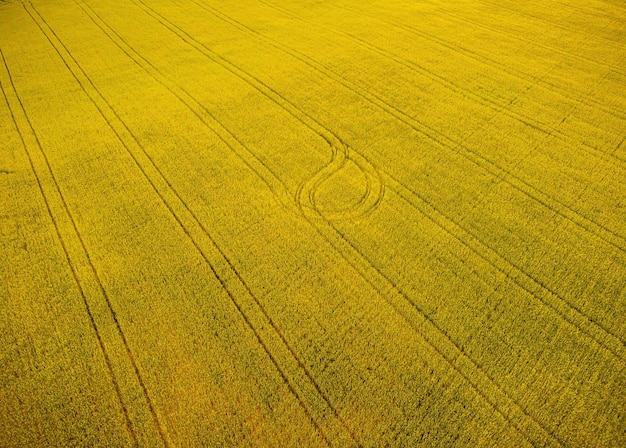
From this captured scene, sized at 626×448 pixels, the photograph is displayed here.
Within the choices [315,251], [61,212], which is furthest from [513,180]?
[61,212]

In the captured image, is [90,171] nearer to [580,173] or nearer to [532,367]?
[532,367]

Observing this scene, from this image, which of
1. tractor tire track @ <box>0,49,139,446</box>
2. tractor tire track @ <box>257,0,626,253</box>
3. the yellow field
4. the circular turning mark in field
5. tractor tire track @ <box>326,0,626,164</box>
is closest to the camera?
the yellow field

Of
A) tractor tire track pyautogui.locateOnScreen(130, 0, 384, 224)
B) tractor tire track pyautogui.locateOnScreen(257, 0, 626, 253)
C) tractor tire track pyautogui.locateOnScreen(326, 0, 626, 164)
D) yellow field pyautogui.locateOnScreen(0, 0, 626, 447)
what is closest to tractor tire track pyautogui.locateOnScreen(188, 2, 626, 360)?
yellow field pyautogui.locateOnScreen(0, 0, 626, 447)

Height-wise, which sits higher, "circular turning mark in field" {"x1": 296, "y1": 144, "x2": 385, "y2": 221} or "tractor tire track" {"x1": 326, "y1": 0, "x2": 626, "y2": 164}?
"tractor tire track" {"x1": 326, "y1": 0, "x2": 626, "y2": 164}

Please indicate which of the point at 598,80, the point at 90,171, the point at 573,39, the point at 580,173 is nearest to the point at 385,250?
the point at 580,173

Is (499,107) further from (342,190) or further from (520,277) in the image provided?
(520,277)

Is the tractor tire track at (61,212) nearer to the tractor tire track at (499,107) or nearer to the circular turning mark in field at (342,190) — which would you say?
the circular turning mark in field at (342,190)

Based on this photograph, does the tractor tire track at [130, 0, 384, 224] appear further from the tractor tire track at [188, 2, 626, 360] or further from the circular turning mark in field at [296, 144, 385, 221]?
the tractor tire track at [188, 2, 626, 360]
